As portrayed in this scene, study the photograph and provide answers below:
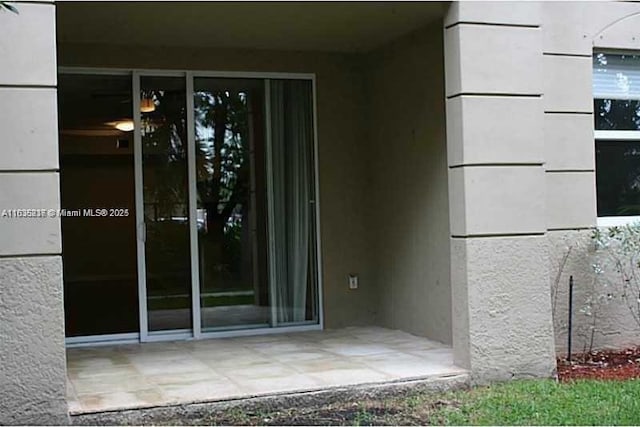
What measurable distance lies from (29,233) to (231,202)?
2898 millimetres

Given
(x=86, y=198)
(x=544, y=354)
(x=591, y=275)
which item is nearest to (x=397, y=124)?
(x=591, y=275)

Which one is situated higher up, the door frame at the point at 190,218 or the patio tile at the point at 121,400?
the door frame at the point at 190,218

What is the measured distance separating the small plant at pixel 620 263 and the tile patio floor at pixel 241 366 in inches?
59.2

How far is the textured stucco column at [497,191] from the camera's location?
5285mm

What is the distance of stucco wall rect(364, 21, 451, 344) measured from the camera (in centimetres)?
639

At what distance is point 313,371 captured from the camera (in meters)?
5.34

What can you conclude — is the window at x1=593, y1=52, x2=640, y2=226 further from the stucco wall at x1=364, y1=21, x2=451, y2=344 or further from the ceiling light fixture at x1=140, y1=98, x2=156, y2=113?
the ceiling light fixture at x1=140, y1=98, x2=156, y2=113

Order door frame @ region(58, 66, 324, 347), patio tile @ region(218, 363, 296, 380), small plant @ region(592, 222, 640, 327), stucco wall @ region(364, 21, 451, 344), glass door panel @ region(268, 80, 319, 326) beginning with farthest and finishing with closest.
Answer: glass door panel @ region(268, 80, 319, 326) < door frame @ region(58, 66, 324, 347) < stucco wall @ region(364, 21, 451, 344) < small plant @ region(592, 222, 640, 327) < patio tile @ region(218, 363, 296, 380)

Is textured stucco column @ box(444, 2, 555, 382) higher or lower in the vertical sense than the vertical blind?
lower

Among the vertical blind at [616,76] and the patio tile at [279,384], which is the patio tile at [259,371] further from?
the vertical blind at [616,76]

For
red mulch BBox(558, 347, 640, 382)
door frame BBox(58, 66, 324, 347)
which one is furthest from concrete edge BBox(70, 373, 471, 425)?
door frame BBox(58, 66, 324, 347)

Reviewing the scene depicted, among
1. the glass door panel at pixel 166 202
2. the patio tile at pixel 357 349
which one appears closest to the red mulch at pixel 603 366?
the patio tile at pixel 357 349

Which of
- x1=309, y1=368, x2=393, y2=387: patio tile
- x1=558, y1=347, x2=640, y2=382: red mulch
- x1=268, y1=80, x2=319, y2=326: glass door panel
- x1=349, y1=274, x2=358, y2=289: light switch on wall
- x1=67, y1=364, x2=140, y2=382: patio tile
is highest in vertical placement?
x1=268, y1=80, x2=319, y2=326: glass door panel

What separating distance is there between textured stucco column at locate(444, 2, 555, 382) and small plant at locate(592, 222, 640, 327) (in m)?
1.11
